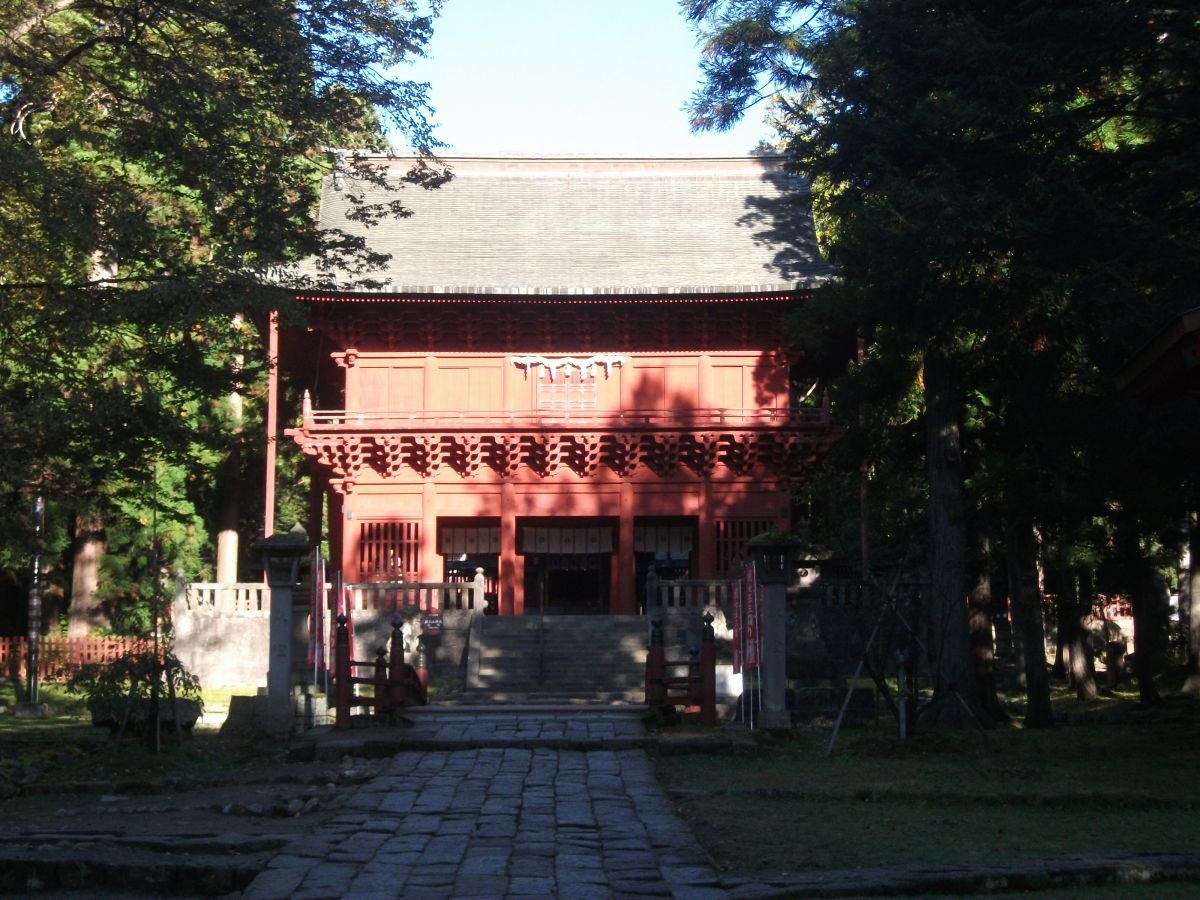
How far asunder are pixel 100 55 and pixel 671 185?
18020 millimetres

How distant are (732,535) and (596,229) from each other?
7.42 m

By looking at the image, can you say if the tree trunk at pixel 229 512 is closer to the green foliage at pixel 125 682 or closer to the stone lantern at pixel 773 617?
the green foliage at pixel 125 682

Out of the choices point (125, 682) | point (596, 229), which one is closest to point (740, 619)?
point (125, 682)

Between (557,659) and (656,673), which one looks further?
(557,659)

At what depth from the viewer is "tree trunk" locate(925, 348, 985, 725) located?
16.6m

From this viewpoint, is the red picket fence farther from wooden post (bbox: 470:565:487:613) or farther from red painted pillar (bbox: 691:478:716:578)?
red painted pillar (bbox: 691:478:716:578)

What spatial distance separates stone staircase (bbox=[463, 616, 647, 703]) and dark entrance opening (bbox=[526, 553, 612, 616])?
666cm

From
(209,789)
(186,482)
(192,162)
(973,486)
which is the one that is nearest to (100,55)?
(192,162)

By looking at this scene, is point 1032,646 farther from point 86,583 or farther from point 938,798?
point 86,583

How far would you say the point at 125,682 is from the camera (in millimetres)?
13883

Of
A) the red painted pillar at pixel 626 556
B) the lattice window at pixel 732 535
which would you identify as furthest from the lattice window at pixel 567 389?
the lattice window at pixel 732 535

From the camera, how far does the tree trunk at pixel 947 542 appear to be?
54.4ft

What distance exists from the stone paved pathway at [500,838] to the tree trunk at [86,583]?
21916 millimetres

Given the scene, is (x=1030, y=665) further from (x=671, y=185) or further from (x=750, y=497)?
(x=671, y=185)
